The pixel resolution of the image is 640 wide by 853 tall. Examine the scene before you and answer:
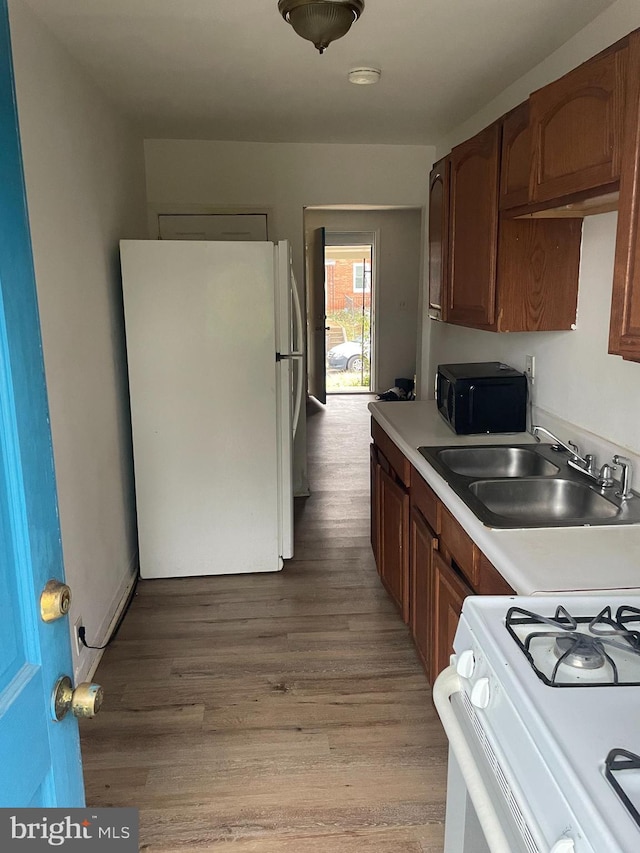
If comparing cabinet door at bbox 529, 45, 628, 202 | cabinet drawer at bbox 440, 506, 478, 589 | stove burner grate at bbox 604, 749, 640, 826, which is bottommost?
cabinet drawer at bbox 440, 506, 478, 589

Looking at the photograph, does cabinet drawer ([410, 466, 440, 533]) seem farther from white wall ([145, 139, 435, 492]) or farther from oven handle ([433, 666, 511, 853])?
white wall ([145, 139, 435, 492])

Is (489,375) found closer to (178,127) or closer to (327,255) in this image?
(178,127)

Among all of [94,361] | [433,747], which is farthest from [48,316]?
[433,747]

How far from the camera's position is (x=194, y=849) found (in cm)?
177

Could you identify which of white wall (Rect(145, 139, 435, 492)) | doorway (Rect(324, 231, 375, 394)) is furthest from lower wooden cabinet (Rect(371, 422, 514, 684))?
doorway (Rect(324, 231, 375, 394))

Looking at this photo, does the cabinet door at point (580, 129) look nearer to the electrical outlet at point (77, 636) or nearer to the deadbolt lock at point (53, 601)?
the deadbolt lock at point (53, 601)

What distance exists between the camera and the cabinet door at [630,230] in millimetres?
1420

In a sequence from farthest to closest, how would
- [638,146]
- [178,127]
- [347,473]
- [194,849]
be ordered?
1. [347,473]
2. [178,127]
3. [194,849]
4. [638,146]

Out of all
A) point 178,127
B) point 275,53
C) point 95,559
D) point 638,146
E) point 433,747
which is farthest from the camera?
point 178,127

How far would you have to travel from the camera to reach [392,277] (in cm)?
827

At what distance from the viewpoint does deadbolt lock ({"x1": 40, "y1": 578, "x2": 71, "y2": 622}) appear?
36.6 inches

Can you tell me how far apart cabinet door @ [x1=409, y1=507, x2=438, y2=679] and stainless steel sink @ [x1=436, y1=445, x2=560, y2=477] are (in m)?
0.24

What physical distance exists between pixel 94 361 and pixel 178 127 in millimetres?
1696

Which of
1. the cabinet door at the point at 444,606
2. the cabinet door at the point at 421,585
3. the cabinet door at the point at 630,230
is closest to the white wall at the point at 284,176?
the cabinet door at the point at 421,585
